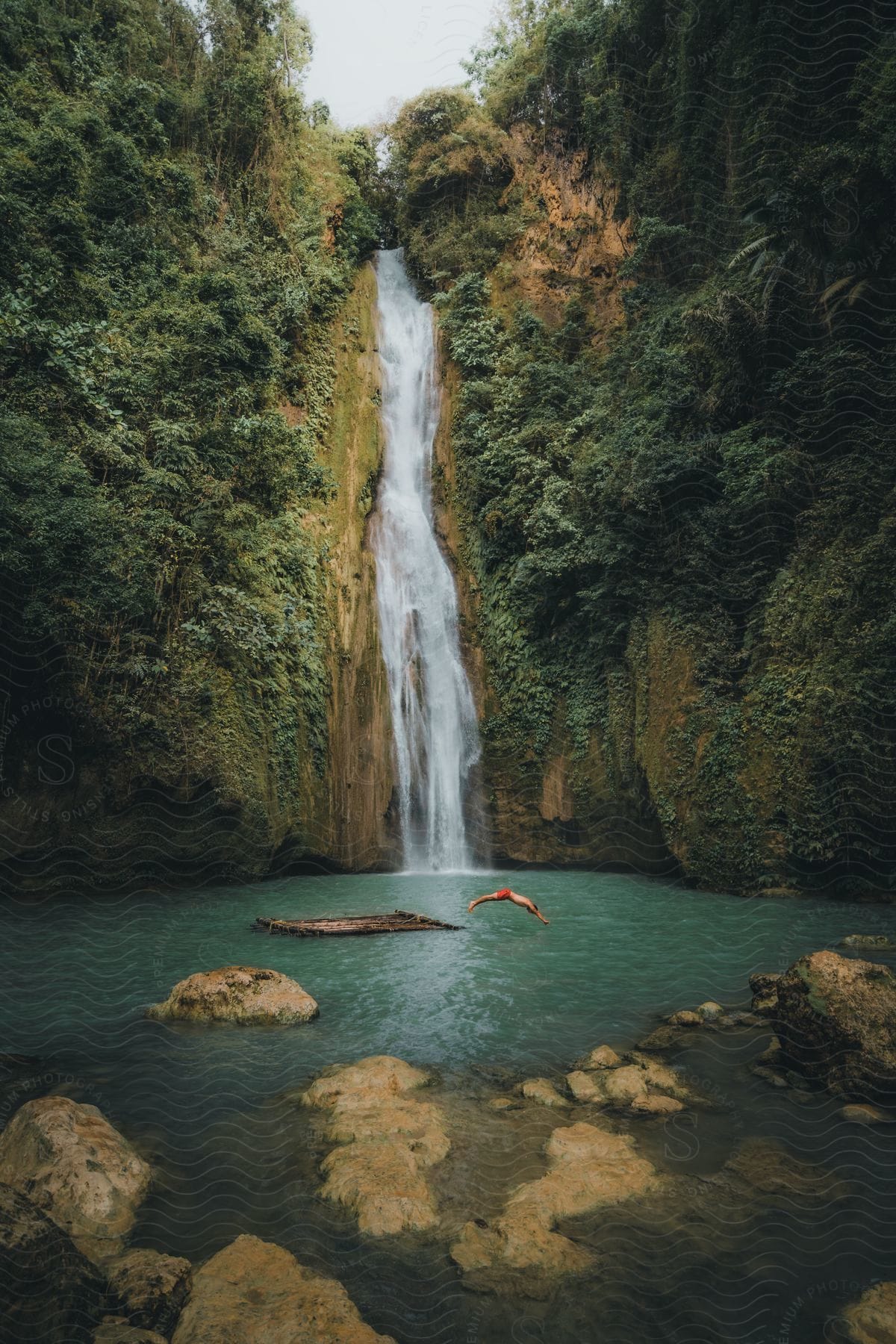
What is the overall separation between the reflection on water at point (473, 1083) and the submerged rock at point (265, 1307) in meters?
0.14

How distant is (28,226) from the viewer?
1156cm

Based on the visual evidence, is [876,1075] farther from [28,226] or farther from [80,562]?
[28,226]

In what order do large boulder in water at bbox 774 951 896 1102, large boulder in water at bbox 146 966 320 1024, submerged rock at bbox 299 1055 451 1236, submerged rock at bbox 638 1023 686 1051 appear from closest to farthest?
submerged rock at bbox 299 1055 451 1236 → large boulder in water at bbox 774 951 896 1102 → submerged rock at bbox 638 1023 686 1051 → large boulder in water at bbox 146 966 320 1024

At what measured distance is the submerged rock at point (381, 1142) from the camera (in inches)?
136

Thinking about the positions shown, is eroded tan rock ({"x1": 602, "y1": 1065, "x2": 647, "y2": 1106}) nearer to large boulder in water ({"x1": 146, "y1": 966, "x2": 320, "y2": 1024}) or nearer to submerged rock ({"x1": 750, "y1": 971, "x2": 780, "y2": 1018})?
submerged rock ({"x1": 750, "y1": 971, "x2": 780, "y2": 1018})

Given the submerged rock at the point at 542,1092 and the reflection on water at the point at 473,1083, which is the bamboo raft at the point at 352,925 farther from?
the submerged rock at the point at 542,1092

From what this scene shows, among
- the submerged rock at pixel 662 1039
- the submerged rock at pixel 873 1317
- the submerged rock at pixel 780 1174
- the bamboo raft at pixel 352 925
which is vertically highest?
the bamboo raft at pixel 352 925

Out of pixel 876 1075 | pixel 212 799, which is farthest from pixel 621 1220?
pixel 212 799

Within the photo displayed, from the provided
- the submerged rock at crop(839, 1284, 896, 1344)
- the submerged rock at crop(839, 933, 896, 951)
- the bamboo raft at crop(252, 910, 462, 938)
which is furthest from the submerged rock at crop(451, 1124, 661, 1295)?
the bamboo raft at crop(252, 910, 462, 938)

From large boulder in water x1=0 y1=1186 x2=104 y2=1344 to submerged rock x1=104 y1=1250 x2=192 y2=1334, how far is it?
0.32ft

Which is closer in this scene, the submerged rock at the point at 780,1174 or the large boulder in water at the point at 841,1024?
the submerged rock at the point at 780,1174

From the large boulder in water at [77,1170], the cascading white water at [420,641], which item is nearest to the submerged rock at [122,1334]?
the large boulder in water at [77,1170]

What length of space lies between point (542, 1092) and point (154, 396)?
11.9m

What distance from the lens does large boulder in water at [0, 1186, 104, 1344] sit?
7.86 ft
